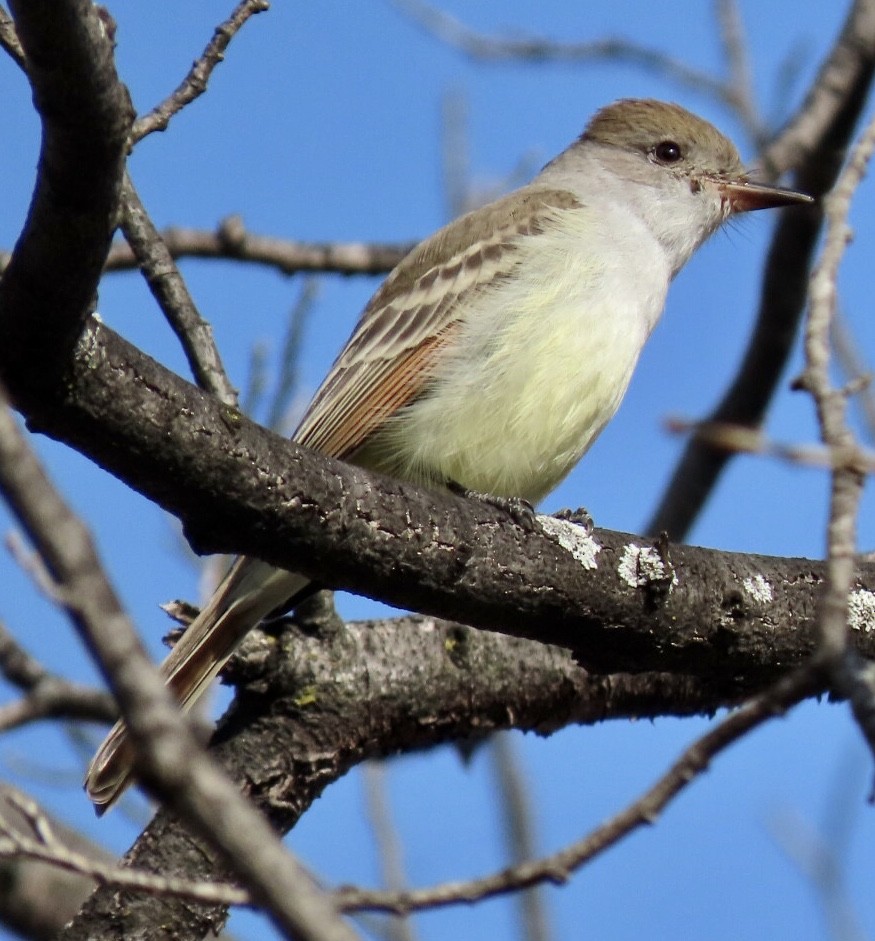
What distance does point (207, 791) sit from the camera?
158cm

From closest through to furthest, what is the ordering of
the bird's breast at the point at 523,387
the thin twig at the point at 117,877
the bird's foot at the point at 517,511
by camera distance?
the thin twig at the point at 117,877, the bird's foot at the point at 517,511, the bird's breast at the point at 523,387

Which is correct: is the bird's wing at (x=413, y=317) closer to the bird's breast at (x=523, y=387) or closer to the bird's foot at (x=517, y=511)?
the bird's breast at (x=523, y=387)

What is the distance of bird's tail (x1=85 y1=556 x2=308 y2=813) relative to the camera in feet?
17.1

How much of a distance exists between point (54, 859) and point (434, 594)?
6.09 ft

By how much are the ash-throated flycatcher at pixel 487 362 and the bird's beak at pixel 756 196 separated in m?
0.02

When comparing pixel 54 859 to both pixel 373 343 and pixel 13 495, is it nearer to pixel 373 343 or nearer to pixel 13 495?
pixel 13 495

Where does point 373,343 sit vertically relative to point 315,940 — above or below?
above

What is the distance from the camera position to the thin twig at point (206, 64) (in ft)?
Result: 13.0

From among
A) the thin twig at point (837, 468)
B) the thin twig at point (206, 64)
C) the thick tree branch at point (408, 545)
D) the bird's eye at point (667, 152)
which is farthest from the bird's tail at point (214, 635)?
the bird's eye at point (667, 152)

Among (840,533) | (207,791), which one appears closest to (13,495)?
(207,791)

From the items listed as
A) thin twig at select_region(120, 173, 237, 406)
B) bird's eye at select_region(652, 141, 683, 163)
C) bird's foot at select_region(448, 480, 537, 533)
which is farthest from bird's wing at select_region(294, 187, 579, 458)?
bird's foot at select_region(448, 480, 537, 533)

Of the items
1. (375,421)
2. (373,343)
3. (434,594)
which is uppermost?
(373,343)

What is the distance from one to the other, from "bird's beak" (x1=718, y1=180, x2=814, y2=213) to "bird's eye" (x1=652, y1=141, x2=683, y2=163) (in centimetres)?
29

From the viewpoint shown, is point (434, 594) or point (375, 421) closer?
point (434, 594)
